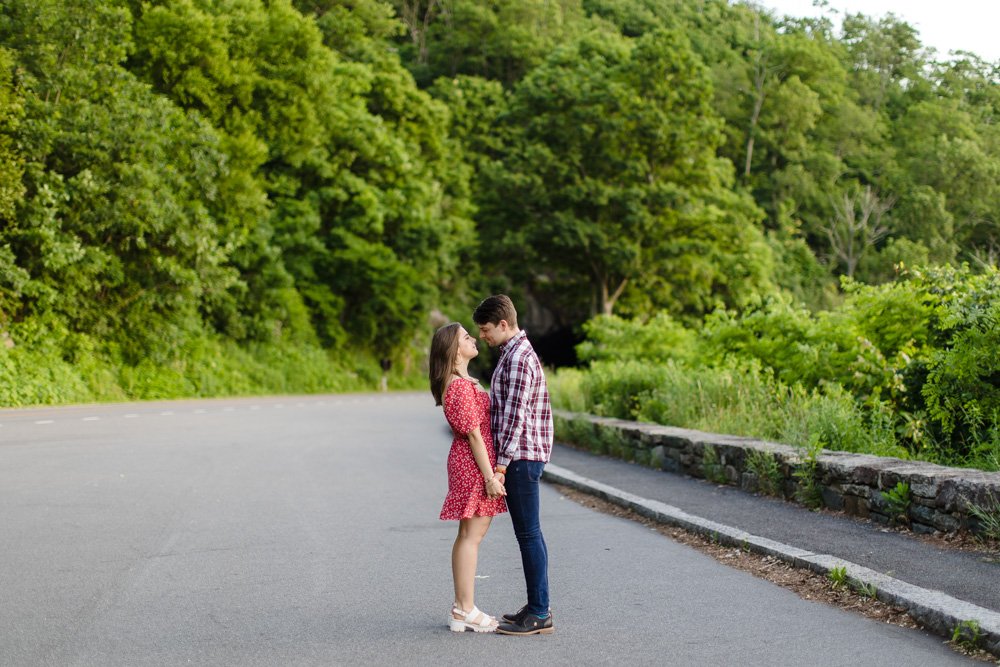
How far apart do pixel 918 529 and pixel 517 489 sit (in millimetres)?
3596

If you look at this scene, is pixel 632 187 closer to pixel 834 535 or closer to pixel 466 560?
pixel 834 535

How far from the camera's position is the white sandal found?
5363 millimetres

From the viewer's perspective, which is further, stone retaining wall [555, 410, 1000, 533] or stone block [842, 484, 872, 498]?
stone block [842, 484, 872, 498]

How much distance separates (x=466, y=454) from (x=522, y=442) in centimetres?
30

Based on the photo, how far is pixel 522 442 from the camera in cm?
539

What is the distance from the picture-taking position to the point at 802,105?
59.1m

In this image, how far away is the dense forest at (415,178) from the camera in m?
27.6

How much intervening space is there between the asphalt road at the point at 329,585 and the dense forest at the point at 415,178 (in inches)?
256

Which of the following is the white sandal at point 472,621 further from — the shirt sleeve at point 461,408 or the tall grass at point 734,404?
→ the tall grass at point 734,404

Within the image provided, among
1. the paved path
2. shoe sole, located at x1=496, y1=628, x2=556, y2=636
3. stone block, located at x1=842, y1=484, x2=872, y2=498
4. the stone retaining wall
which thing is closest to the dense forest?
the stone retaining wall

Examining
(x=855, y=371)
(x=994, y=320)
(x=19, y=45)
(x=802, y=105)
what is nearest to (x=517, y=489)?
(x=994, y=320)

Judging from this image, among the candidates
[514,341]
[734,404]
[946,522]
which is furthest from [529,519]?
[734,404]

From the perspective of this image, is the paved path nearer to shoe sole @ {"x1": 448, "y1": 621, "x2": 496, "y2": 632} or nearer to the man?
the man

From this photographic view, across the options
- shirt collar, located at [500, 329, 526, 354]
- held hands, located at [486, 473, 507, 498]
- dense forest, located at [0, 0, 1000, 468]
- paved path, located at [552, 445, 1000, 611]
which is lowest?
paved path, located at [552, 445, 1000, 611]
